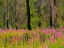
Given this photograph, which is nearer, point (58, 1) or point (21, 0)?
point (58, 1)

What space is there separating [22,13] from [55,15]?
19136 mm

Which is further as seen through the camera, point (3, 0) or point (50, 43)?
point (3, 0)

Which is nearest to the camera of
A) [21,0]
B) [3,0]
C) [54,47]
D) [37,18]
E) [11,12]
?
[54,47]

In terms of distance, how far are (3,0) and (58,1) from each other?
9966mm

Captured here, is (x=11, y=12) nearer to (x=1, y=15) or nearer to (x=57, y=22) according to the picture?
(x=1, y=15)

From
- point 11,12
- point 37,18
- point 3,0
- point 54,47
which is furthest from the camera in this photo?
point 11,12

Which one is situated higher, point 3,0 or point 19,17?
point 3,0

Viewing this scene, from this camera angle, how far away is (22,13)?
50531mm

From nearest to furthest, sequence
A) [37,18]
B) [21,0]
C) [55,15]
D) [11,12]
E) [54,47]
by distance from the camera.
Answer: [54,47] → [55,15] → [37,18] → [21,0] → [11,12]

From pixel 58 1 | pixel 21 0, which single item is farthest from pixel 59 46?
pixel 21 0

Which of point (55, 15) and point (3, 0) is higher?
point (3, 0)

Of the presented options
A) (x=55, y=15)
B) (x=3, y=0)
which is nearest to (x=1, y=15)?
(x=3, y=0)

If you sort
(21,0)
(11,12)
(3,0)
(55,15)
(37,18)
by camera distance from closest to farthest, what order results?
(55,15), (37,18), (3,0), (21,0), (11,12)

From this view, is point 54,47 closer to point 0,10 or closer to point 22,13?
point 22,13
